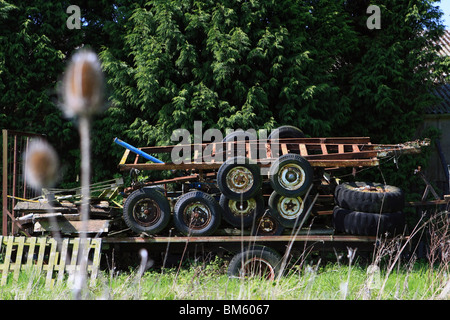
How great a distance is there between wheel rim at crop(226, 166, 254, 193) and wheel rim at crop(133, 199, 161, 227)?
3.74 ft

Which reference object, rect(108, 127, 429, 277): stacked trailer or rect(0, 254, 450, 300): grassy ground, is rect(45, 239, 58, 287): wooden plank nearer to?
rect(0, 254, 450, 300): grassy ground

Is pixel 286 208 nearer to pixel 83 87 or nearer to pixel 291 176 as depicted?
pixel 291 176

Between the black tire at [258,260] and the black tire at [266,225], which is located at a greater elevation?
the black tire at [266,225]

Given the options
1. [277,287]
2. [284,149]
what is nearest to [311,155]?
[284,149]

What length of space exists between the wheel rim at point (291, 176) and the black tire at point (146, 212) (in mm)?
1690

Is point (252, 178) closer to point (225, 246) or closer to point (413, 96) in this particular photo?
point (225, 246)

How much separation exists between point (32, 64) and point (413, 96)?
8.79 metres

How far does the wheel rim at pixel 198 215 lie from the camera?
6.41 m

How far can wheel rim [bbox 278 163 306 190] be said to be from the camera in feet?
20.4

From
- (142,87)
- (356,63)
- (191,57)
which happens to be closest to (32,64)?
(142,87)

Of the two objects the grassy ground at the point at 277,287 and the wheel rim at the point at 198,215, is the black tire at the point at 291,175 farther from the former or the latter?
the grassy ground at the point at 277,287

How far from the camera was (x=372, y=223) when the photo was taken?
20.4 feet

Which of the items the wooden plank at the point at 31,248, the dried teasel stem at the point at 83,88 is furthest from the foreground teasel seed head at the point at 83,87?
the wooden plank at the point at 31,248

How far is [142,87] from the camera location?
9312 mm
